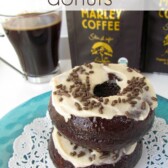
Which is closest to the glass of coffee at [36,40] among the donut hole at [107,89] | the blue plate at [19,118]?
the blue plate at [19,118]

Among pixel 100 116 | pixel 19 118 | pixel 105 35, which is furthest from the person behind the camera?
pixel 105 35

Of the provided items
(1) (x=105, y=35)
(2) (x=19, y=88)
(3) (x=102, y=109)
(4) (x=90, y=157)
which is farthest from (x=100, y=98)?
(2) (x=19, y=88)

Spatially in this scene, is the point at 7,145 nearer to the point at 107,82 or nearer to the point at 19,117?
the point at 19,117

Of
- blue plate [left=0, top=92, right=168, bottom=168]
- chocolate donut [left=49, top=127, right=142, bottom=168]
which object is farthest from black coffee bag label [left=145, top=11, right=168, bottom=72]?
chocolate donut [left=49, top=127, right=142, bottom=168]

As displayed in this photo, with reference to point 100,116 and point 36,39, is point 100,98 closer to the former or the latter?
point 100,116

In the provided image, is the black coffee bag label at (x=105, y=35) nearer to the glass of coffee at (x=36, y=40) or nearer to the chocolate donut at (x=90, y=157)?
the glass of coffee at (x=36, y=40)

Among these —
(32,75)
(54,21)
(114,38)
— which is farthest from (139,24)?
(32,75)

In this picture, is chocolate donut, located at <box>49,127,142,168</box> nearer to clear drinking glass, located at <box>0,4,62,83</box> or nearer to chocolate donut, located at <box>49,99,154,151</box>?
chocolate donut, located at <box>49,99,154,151</box>
